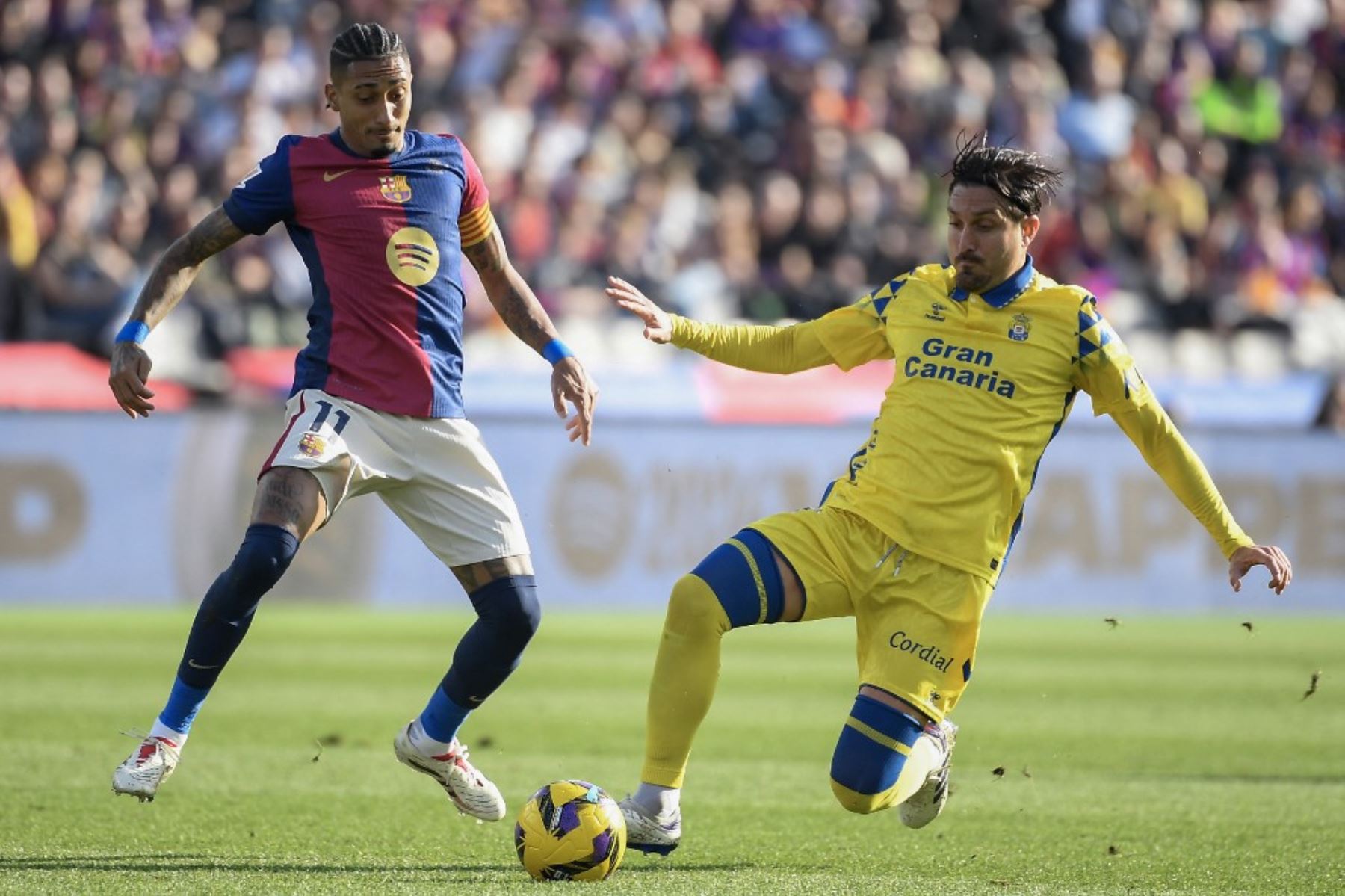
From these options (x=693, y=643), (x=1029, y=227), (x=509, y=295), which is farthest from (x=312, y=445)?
(x=1029, y=227)


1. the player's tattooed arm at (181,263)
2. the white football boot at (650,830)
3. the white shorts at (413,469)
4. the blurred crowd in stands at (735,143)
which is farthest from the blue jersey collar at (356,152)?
the blurred crowd in stands at (735,143)

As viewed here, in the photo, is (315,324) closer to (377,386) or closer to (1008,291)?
(377,386)

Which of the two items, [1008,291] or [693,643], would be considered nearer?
[693,643]

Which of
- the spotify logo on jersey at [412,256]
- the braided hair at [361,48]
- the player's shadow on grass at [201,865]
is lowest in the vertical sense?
the player's shadow on grass at [201,865]

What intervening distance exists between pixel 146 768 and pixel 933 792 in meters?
2.53

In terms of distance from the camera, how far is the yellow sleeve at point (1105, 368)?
6.29 metres

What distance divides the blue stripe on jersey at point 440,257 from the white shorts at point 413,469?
123 millimetres

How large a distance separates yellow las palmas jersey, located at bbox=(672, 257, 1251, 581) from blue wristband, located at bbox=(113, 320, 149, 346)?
67.3 inches

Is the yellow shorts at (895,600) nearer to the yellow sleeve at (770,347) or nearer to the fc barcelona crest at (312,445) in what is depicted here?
the yellow sleeve at (770,347)

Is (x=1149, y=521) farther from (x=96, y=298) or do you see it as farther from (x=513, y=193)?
(x=96, y=298)

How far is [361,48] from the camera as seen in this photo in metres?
6.47

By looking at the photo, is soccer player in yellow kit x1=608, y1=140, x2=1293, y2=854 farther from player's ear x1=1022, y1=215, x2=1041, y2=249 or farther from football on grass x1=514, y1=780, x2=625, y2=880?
football on grass x1=514, y1=780, x2=625, y2=880

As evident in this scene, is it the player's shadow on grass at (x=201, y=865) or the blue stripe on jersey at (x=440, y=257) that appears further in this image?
the blue stripe on jersey at (x=440, y=257)

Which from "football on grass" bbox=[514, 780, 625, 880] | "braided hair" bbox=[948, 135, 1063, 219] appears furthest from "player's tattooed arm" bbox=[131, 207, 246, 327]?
"braided hair" bbox=[948, 135, 1063, 219]
